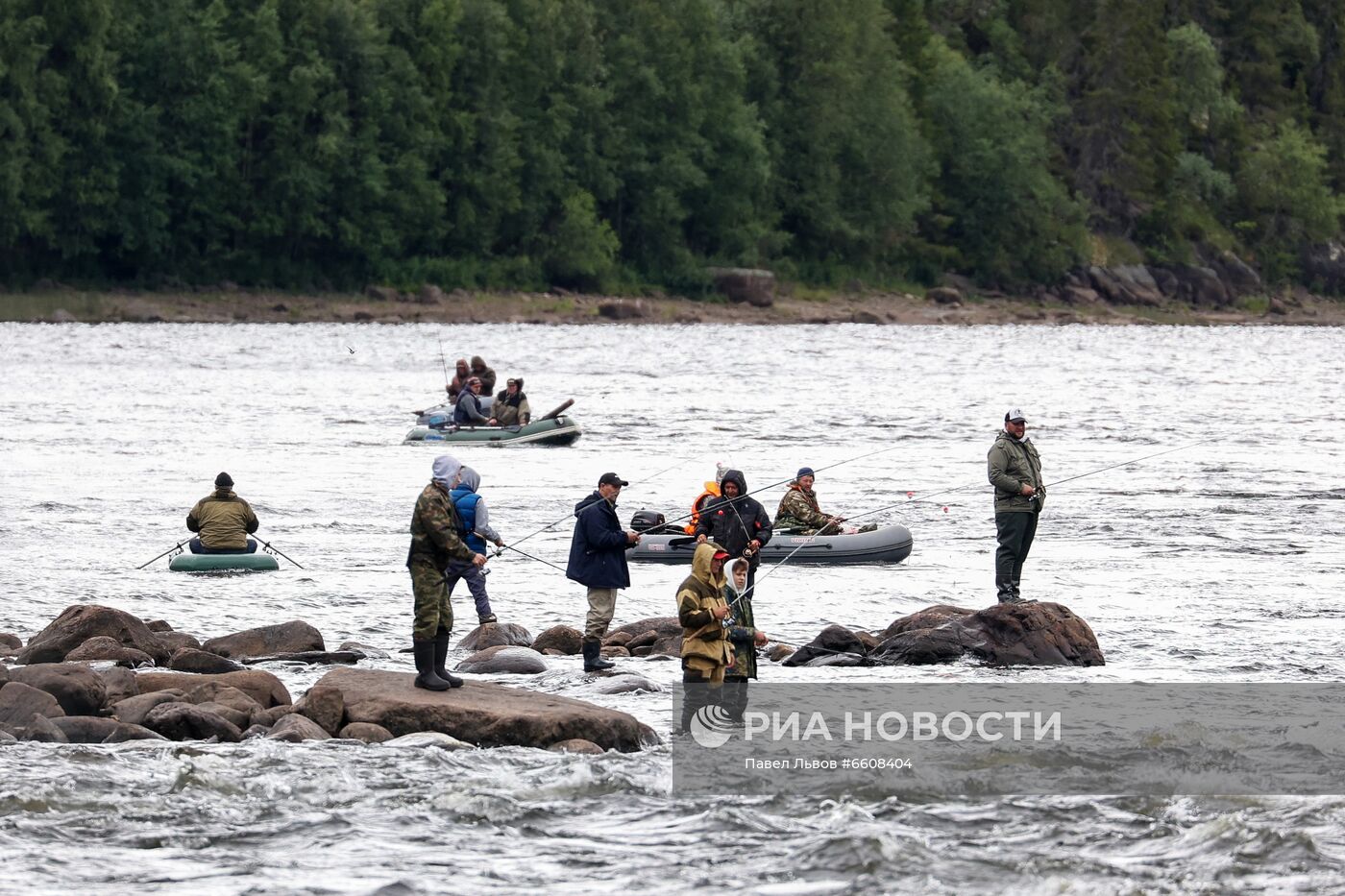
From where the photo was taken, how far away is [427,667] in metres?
13.4

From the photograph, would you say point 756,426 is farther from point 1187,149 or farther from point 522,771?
point 1187,149

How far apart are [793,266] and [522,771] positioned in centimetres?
8619

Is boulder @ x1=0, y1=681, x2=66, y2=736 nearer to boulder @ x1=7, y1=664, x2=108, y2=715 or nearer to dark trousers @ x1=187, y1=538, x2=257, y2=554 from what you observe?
boulder @ x1=7, y1=664, x2=108, y2=715

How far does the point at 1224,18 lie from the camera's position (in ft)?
445

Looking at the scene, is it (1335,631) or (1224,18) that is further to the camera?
(1224,18)

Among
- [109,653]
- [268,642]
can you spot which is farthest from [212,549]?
[109,653]

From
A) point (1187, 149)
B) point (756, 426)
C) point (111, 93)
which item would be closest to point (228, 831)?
point (756, 426)

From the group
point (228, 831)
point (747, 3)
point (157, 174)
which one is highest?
point (747, 3)

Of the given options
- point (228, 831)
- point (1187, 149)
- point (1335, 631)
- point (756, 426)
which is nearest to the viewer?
point (228, 831)

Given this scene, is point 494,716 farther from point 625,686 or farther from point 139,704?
point 139,704

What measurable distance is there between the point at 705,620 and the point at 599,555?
8.45 feet

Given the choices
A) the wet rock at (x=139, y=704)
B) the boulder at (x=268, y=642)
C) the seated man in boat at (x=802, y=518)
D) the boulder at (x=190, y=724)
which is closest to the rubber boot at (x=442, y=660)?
the boulder at (x=190, y=724)

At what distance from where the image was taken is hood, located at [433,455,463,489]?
519 inches

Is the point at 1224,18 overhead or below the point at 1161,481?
overhead
